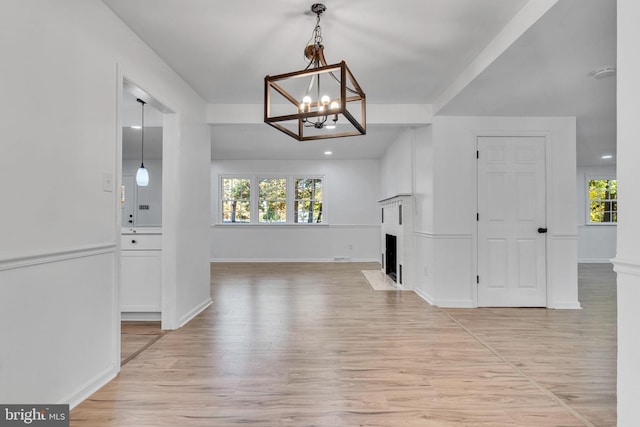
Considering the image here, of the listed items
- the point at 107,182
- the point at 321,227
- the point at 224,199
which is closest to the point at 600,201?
the point at 321,227

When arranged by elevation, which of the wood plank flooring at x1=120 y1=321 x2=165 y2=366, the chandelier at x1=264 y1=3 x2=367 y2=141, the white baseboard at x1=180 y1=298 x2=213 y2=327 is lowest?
the wood plank flooring at x1=120 y1=321 x2=165 y2=366

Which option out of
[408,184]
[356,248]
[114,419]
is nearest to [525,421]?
[114,419]

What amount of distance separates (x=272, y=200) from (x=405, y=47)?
239 inches

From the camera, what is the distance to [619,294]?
1.47 m

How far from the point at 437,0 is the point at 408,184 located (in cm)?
320

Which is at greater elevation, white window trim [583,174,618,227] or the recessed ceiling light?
the recessed ceiling light

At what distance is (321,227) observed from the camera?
27.8 ft

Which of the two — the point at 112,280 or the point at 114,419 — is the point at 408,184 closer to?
the point at 112,280

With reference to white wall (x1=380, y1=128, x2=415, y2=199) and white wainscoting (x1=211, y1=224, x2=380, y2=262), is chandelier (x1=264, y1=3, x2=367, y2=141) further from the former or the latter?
white wainscoting (x1=211, y1=224, x2=380, y2=262)

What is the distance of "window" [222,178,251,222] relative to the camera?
852 cm

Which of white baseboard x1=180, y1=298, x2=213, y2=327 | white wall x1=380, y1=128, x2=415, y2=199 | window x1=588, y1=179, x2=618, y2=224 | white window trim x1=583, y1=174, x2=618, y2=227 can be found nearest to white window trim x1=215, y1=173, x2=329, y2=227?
white wall x1=380, y1=128, x2=415, y2=199

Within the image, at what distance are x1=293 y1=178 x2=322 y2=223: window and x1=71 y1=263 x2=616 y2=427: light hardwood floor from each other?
4391mm

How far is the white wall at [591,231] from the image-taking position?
843cm

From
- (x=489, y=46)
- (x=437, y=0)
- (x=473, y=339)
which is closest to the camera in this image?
(x=437, y=0)
